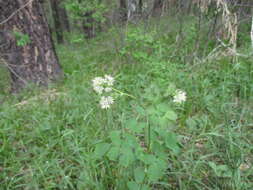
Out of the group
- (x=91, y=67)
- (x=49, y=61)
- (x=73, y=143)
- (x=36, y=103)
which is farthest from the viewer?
(x=91, y=67)

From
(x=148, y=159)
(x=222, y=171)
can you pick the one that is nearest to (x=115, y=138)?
(x=148, y=159)

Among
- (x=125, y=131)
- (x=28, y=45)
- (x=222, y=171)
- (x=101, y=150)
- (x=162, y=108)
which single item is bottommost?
(x=222, y=171)

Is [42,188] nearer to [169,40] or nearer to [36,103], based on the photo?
[36,103]

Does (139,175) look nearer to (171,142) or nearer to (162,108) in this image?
(171,142)

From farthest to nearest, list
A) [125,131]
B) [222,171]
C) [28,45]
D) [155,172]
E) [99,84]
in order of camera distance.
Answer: [28,45], [125,131], [222,171], [99,84], [155,172]

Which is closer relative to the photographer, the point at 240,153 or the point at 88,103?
the point at 240,153

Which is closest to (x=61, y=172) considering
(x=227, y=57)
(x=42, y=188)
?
(x=42, y=188)

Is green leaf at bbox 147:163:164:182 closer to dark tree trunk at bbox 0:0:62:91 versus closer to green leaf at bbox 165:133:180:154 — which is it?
green leaf at bbox 165:133:180:154

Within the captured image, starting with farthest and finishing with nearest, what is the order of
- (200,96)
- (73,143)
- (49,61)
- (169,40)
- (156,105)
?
(169,40)
(49,61)
(200,96)
(73,143)
(156,105)

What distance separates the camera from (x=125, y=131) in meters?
1.39

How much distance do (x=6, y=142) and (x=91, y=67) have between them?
1823 mm

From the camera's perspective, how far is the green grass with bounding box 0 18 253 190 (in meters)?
1.16

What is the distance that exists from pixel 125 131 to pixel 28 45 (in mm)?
2152

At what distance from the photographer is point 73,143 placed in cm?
144
